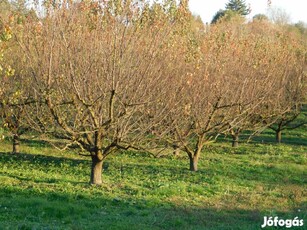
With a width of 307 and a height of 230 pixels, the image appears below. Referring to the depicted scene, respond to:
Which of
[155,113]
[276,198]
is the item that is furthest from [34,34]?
[276,198]

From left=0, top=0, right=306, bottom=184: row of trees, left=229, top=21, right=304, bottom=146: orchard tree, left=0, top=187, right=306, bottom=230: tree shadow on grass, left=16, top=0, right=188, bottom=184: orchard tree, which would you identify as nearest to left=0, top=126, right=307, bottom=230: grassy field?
left=0, top=187, right=306, bottom=230: tree shadow on grass

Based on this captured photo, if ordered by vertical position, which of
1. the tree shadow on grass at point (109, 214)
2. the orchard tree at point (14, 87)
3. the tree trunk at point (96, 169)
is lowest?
the tree shadow on grass at point (109, 214)

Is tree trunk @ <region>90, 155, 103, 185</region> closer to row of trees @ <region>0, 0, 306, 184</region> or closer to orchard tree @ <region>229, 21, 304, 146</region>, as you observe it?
row of trees @ <region>0, 0, 306, 184</region>

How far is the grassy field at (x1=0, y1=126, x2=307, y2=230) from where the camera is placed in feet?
30.0

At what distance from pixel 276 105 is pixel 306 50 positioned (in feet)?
22.0

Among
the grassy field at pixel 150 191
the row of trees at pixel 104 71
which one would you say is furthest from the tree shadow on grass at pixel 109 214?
the row of trees at pixel 104 71

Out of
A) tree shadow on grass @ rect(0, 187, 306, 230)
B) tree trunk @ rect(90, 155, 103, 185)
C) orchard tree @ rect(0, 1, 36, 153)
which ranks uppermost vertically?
orchard tree @ rect(0, 1, 36, 153)

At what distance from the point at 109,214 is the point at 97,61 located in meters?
3.88

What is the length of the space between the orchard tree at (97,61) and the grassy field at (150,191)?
4.79 ft

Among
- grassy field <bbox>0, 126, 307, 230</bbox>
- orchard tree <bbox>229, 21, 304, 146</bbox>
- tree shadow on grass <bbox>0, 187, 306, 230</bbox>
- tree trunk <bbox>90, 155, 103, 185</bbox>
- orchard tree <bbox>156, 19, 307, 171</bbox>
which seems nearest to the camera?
tree shadow on grass <bbox>0, 187, 306, 230</bbox>

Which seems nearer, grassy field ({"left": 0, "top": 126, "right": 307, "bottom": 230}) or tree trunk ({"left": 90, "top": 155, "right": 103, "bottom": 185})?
grassy field ({"left": 0, "top": 126, "right": 307, "bottom": 230})

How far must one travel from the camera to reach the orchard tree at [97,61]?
36.7 feet

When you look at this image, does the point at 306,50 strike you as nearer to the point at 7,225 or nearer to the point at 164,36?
the point at 164,36

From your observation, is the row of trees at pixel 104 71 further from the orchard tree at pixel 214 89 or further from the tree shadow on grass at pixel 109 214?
the tree shadow on grass at pixel 109 214
